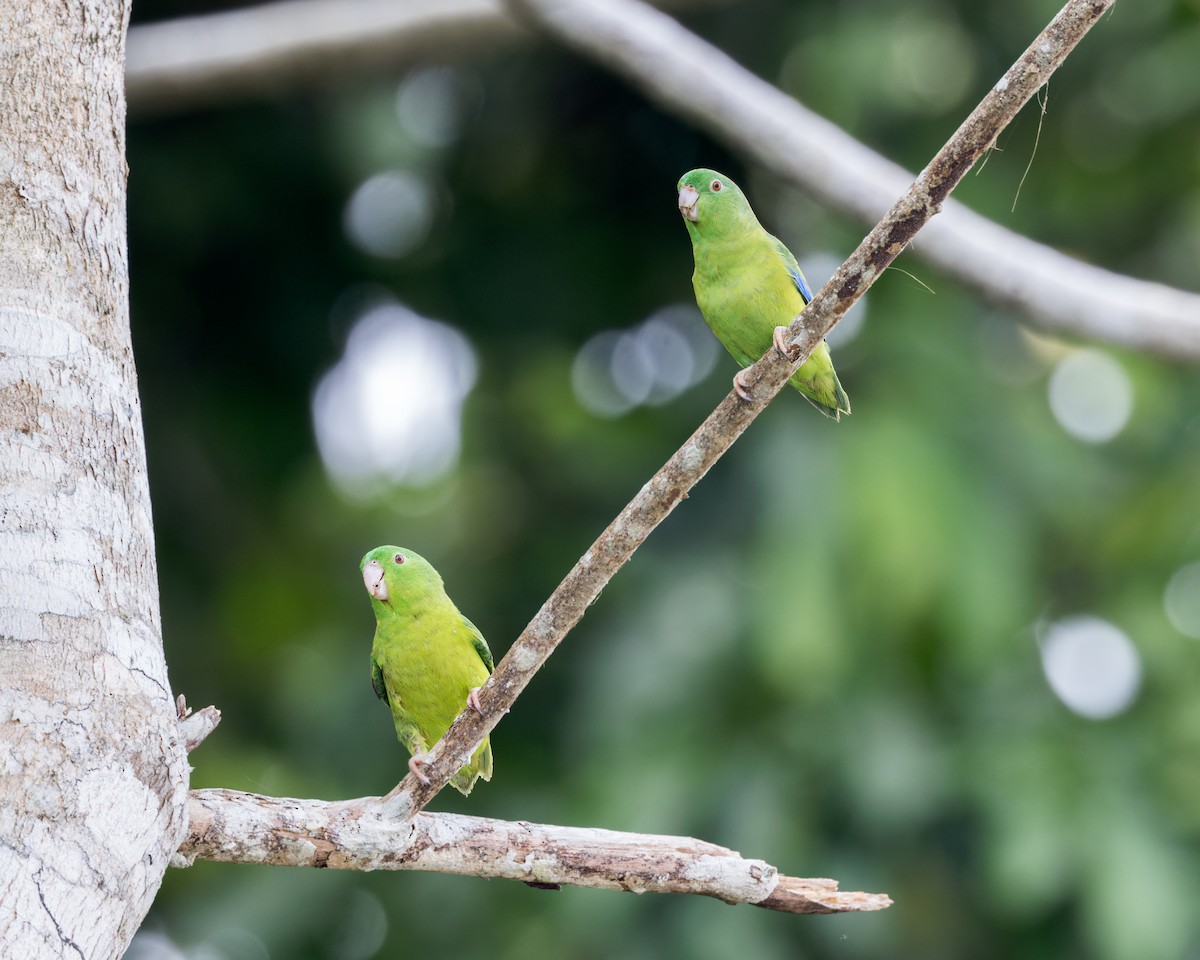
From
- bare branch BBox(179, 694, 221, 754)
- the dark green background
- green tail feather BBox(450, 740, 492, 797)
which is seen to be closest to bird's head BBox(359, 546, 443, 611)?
green tail feather BBox(450, 740, 492, 797)

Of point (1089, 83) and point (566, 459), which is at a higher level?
point (1089, 83)

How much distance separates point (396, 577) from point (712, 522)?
18.1 ft

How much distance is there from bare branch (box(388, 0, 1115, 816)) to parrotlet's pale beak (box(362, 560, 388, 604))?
63cm

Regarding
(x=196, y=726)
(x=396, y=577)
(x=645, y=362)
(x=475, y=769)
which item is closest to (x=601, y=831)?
(x=475, y=769)

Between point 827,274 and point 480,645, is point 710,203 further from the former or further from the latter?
point 827,274

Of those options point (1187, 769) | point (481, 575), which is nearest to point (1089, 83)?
point (1187, 769)

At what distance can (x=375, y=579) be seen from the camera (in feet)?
11.6

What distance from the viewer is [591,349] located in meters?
9.81

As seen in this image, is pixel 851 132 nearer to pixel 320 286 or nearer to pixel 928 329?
pixel 928 329

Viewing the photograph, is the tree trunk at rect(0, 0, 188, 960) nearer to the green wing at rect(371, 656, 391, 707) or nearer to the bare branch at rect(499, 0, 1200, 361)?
the green wing at rect(371, 656, 391, 707)

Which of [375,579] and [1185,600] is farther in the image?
[1185,600]

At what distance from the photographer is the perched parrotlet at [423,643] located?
3.60 m

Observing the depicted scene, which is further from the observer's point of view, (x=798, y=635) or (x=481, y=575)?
(x=481, y=575)

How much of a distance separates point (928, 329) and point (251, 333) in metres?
5.32
